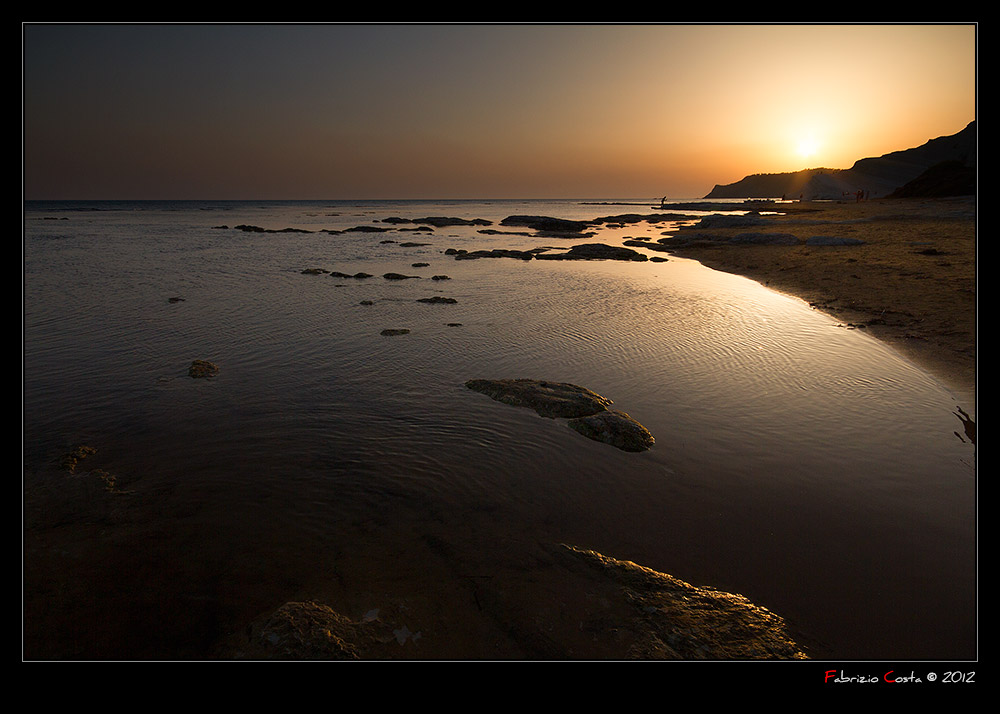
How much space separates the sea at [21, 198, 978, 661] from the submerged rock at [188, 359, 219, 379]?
0.24 meters

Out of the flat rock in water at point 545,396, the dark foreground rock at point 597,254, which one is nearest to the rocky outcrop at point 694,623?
the flat rock in water at point 545,396

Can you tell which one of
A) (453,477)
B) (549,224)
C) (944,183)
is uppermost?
(944,183)

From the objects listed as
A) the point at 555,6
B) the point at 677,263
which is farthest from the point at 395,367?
the point at 677,263

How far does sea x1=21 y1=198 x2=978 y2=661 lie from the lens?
4.67m

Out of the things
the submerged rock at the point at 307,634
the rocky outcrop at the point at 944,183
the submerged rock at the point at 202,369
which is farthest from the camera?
the rocky outcrop at the point at 944,183

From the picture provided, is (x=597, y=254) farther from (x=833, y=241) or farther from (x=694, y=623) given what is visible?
(x=694, y=623)

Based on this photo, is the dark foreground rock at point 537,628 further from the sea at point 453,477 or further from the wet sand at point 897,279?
the wet sand at point 897,279

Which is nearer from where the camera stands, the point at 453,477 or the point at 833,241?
the point at 453,477

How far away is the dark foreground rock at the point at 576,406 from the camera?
8117mm

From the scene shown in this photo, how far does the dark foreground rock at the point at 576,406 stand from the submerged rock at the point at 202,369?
6.36 metres

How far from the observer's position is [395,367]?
11.7 metres

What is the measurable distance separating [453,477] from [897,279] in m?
23.8

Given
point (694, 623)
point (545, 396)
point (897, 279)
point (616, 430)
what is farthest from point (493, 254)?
point (694, 623)

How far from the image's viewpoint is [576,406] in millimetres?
9141
